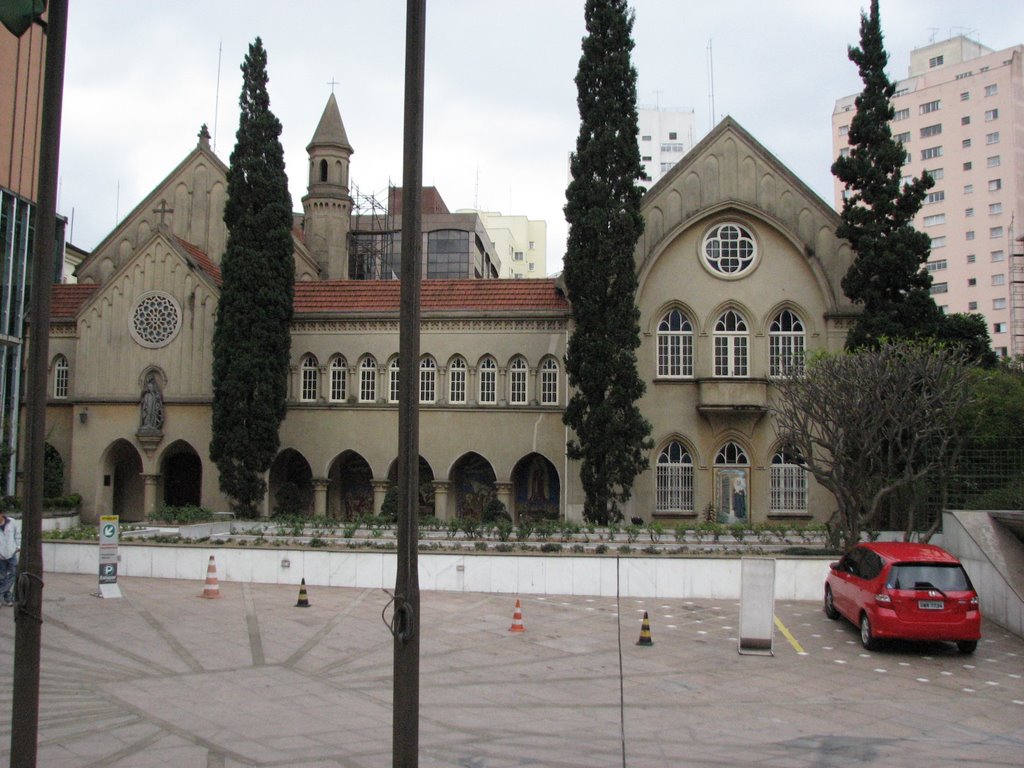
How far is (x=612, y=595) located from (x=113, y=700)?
11.4 metres

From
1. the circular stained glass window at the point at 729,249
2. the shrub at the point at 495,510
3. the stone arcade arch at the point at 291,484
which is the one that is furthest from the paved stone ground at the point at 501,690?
the circular stained glass window at the point at 729,249

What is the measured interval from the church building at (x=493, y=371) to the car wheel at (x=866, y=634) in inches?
698

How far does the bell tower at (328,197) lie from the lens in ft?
158

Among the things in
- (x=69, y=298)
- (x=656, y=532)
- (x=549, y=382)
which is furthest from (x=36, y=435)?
(x=69, y=298)

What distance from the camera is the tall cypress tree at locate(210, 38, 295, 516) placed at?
33906 millimetres

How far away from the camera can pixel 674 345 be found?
35125 mm

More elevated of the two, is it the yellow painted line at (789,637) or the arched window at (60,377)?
the arched window at (60,377)

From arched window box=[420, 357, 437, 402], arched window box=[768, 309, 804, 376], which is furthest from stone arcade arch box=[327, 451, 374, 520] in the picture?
arched window box=[768, 309, 804, 376]

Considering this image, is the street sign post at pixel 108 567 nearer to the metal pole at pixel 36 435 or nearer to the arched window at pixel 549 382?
the metal pole at pixel 36 435

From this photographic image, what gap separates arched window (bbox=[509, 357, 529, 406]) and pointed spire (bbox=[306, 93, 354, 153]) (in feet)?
61.0

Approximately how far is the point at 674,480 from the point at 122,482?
68.9 feet

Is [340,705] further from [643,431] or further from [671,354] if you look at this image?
[671,354]

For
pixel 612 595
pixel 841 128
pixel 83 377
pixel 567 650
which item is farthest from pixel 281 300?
pixel 841 128

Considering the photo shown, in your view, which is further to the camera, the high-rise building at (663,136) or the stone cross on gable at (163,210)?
the high-rise building at (663,136)
